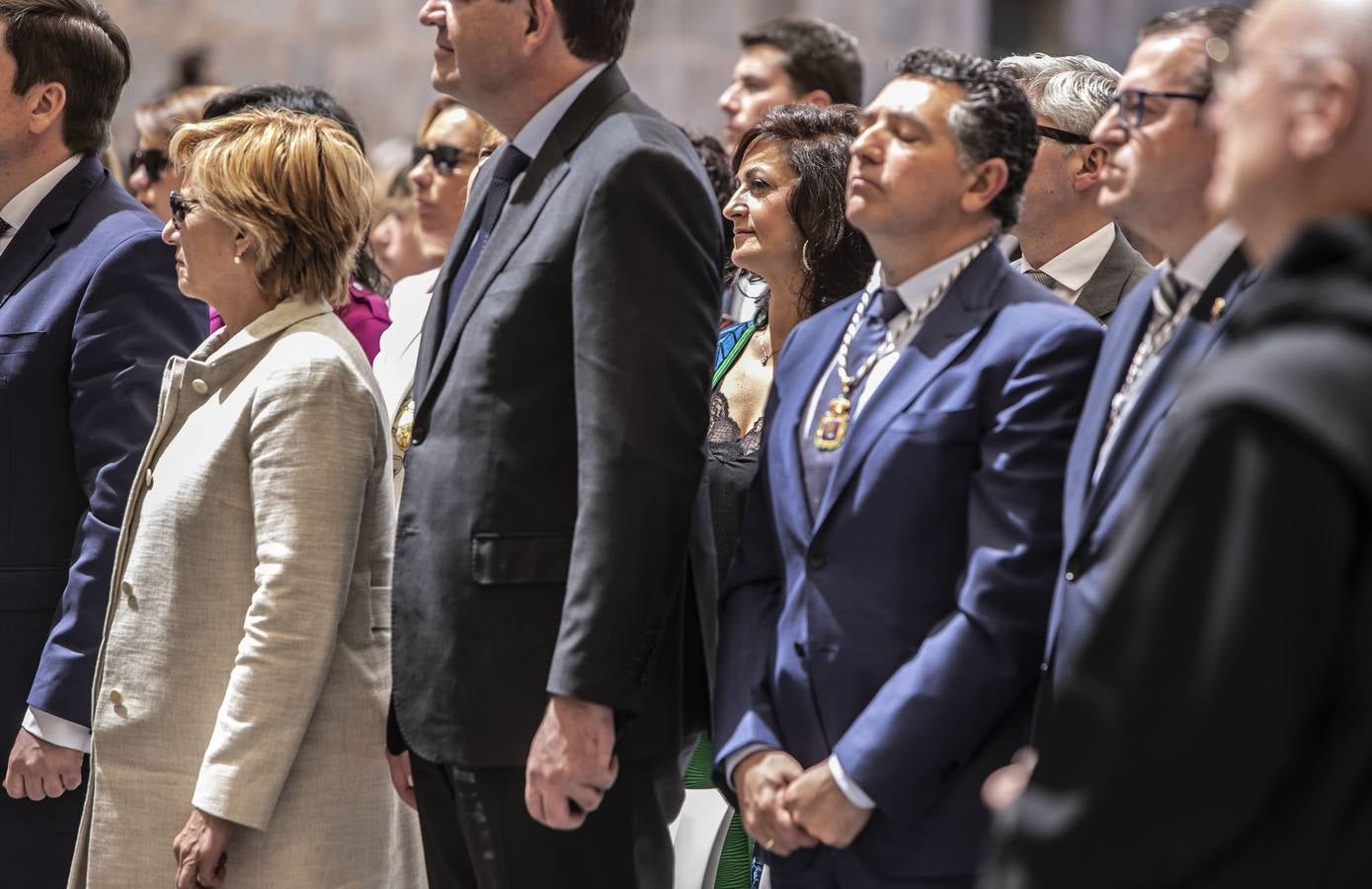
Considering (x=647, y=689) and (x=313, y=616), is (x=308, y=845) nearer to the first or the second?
(x=313, y=616)

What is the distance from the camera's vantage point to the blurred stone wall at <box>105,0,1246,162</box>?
7.62 meters

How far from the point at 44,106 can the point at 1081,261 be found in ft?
6.89

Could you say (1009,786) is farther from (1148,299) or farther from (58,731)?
(58,731)

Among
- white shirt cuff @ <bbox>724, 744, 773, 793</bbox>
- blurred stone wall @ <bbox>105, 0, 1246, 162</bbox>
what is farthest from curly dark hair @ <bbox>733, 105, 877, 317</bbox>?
blurred stone wall @ <bbox>105, 0, 1246, 162</bbox>

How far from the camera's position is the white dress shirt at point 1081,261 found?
3406 millimetres

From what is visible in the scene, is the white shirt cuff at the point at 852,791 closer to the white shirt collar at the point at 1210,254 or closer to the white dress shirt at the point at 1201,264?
the white dress shirt at the point at 1201,264

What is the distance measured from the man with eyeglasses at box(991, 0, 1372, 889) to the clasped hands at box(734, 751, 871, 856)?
2.50 feet

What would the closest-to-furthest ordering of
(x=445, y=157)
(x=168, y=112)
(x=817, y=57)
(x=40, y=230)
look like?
1. (x=40, y=230)
2. (x=445, y=157)
3. (x=168, y=112)
4. (x=817, y=57)

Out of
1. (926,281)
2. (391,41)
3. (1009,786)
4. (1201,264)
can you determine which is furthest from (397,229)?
(1009,786)

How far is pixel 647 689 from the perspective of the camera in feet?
7.56

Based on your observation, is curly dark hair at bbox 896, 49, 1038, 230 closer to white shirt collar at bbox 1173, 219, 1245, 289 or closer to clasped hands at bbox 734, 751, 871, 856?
white shirt collar at bbox 1173, 219, 1245, 289

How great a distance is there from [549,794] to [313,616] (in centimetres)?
56

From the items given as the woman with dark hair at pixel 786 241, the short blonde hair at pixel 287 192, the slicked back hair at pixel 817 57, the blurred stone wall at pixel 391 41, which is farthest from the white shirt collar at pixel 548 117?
the blurred stone wall at pixel 391 41

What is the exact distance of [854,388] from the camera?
7.63 ft
